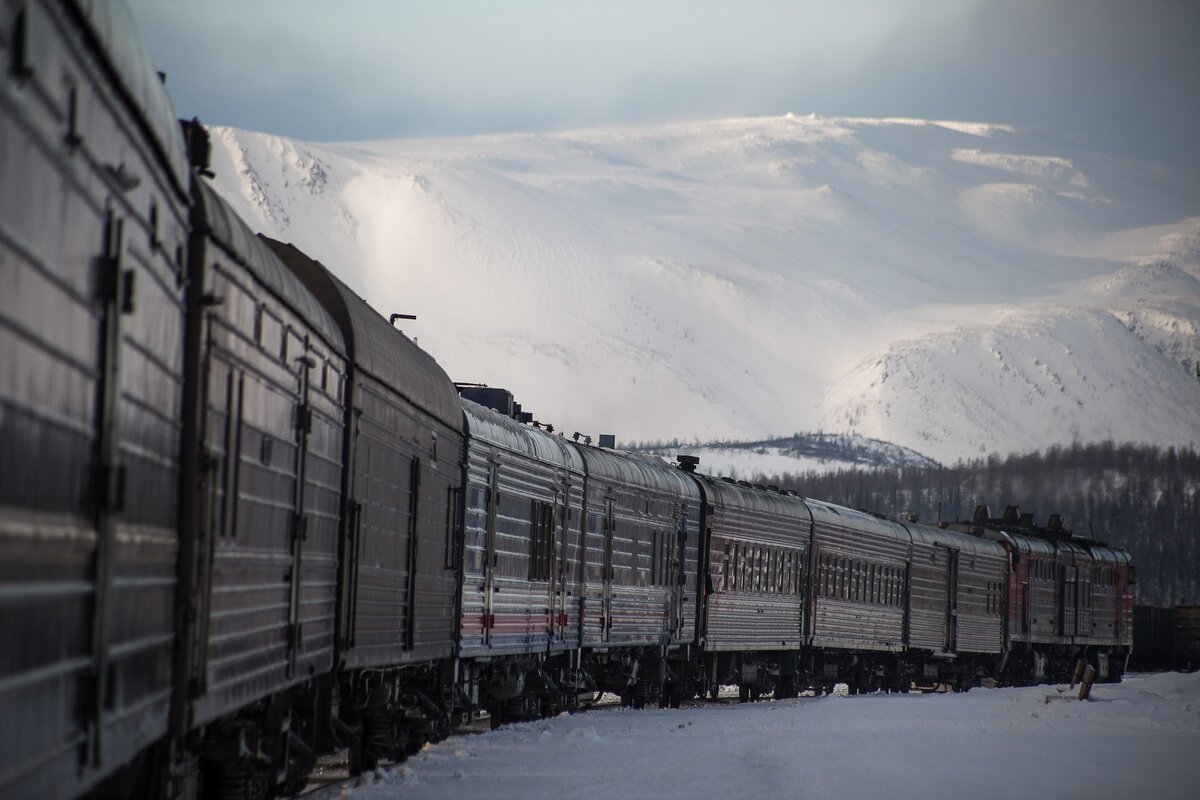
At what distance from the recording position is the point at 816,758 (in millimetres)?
17781

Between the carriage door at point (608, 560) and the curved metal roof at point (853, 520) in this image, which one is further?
the curved metal roof at point (853, 520)

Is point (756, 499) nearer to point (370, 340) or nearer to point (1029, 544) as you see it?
point (1029, 544)

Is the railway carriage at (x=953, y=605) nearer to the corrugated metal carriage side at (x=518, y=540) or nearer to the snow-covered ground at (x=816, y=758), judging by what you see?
the snow-covered ground at (x=816, y=758)

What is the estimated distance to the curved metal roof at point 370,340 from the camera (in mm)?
12859

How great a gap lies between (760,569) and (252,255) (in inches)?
952

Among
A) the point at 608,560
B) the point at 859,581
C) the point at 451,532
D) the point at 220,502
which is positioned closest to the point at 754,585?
the point at 859,581

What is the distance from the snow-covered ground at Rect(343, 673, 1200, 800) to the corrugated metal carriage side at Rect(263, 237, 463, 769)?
1.92ft

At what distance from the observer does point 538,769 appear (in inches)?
650

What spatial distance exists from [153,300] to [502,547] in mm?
13330

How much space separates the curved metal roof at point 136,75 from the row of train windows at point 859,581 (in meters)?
29.1

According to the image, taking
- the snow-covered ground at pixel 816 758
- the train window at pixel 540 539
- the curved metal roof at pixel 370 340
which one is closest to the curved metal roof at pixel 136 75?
the curved metal roof at pixel 370 340

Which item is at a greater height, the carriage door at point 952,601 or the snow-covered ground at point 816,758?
the carriage door at point 952,601

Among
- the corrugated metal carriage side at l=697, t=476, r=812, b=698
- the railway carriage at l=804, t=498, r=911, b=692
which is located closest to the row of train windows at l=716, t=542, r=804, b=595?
the corrugated metal carriage side at l=697, t=476, r=812, b=698

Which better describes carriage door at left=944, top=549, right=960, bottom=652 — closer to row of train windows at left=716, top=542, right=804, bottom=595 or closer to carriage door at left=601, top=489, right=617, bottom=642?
row of train windows at left=716, top=542, right=804, bottom=595
